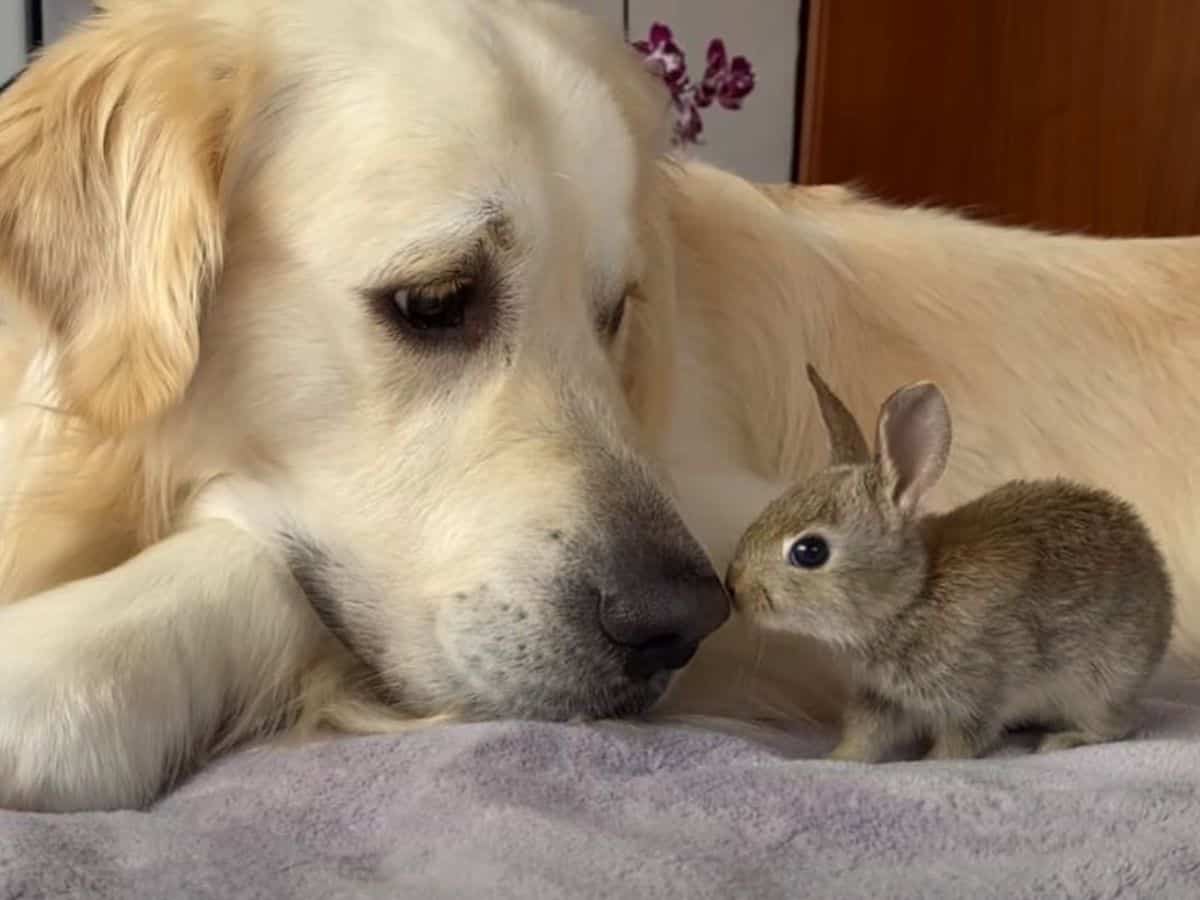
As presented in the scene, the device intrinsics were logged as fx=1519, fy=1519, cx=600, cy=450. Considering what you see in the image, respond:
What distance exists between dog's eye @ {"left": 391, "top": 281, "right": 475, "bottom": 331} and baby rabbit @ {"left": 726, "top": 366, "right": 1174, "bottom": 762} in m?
0.29

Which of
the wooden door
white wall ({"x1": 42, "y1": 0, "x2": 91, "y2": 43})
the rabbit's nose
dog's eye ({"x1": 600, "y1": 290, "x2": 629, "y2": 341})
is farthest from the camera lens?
the wooden door

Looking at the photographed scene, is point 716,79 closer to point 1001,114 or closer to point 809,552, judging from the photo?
point 1001,114

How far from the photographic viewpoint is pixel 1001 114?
339 cm

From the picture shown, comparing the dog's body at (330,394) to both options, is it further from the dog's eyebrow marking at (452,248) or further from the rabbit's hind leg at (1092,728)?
A: the rabbit's hind leg at (1092,728)

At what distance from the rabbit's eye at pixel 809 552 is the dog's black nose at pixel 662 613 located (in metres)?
0.06

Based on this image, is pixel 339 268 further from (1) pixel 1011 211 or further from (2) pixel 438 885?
(1) pixel 1011 211

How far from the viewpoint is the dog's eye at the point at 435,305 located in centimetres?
117

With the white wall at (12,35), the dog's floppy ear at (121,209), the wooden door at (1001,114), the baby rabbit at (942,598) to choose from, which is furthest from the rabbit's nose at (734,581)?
the wooden door at (1001,114)

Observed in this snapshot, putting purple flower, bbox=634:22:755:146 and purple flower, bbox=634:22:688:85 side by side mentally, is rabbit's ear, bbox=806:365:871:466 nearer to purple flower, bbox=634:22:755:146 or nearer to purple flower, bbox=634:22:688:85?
purple flower, bbox=634:22:688:85

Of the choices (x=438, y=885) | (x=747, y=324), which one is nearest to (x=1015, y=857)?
(x=438, y=885)

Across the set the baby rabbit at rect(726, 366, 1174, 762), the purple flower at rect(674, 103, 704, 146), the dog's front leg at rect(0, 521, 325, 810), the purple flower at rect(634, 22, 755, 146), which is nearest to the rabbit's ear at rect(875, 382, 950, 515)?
the baby rabbit at rect(726, 366, 1174, 762)

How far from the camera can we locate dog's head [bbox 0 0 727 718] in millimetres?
1113

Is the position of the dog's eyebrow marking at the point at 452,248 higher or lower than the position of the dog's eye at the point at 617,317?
higher

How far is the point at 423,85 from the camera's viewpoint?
3.91 ft
